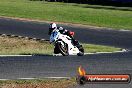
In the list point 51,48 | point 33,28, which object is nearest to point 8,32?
point 33,28

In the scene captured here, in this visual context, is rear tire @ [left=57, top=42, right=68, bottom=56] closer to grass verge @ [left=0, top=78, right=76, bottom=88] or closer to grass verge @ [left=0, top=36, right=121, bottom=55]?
grass verge @ [left=0, top=36, right=121, bottom=55]

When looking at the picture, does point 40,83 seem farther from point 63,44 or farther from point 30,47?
point 30,47

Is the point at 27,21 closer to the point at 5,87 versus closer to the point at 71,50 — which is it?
the point at 71,50

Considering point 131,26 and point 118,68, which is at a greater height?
point 118,68

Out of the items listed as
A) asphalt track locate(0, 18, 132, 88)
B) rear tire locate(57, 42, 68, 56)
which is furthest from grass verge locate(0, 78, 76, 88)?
rear tire locate(57, 42, 68, 56)

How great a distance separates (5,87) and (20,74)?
6.08 ft

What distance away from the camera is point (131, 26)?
3491cm

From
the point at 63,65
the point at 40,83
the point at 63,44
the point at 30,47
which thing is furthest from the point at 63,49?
the point at 40,83

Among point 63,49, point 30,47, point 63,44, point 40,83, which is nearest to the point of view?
point 40,83

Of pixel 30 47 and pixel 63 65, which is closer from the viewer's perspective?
pixel 63 65

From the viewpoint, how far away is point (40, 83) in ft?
47.4

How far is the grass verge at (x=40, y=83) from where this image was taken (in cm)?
1408

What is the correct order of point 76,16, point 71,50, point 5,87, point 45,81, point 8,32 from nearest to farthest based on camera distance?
point 5,87 → point 45,81 → point 71,50 → point 8,32 → point 76,16

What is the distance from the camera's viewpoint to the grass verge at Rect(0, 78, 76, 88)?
1408 cm
